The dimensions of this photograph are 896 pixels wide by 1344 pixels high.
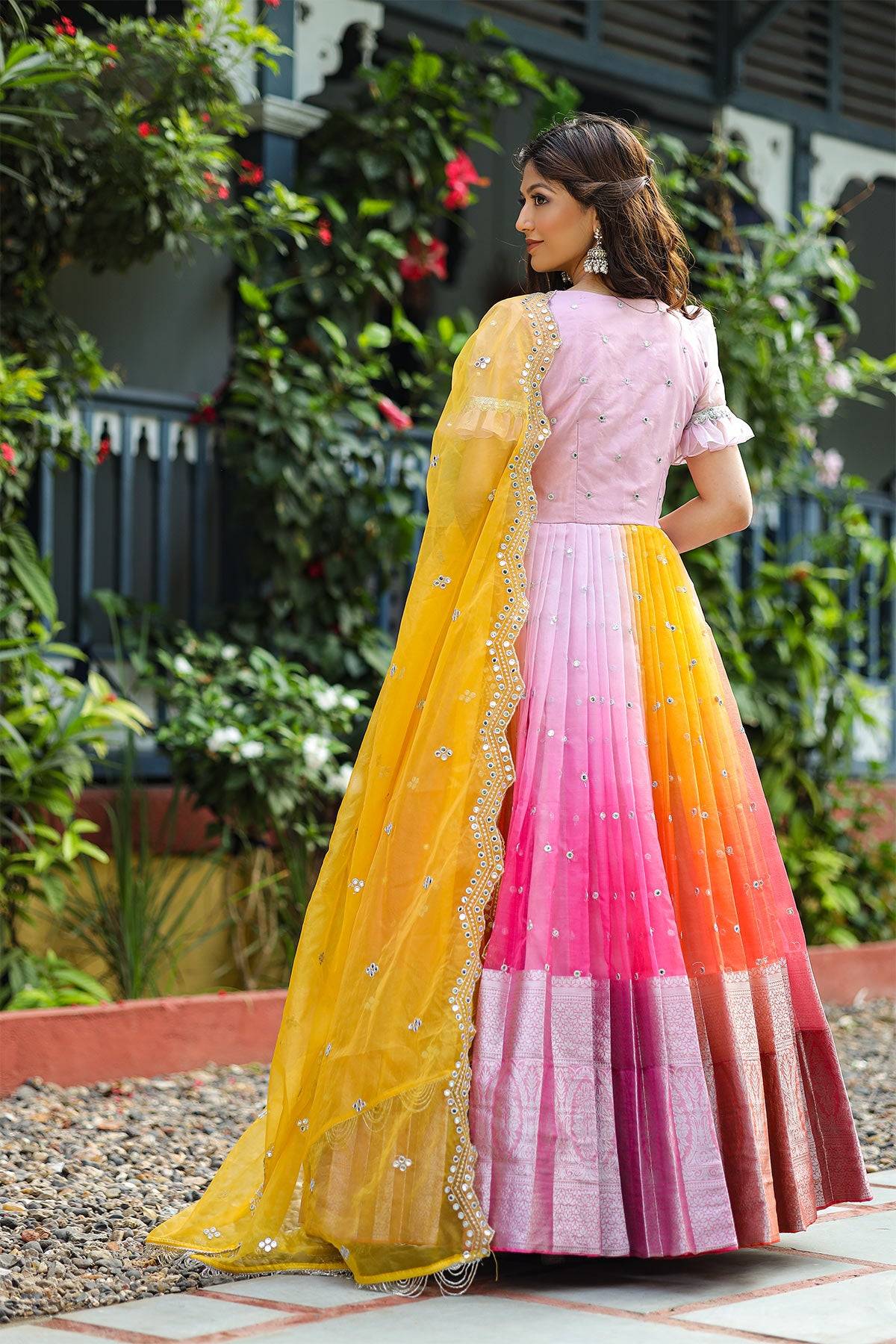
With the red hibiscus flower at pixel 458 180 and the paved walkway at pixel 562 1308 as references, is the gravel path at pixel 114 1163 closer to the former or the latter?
the paved walkway at pixel 562 1308

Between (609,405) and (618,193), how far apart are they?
0.34 m

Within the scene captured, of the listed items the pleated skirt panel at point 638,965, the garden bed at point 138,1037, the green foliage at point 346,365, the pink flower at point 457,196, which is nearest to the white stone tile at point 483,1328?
the pleated skirt panel at point 638,965

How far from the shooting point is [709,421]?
117 inches

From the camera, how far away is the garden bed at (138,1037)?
422cm

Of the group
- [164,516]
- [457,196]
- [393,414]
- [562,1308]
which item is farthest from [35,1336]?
[457,196]

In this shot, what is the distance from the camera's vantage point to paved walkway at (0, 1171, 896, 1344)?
2297mm

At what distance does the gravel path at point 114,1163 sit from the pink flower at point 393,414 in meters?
2.10

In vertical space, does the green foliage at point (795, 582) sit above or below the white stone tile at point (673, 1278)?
above

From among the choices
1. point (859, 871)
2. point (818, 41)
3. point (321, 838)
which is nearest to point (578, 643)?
point (321, 838)

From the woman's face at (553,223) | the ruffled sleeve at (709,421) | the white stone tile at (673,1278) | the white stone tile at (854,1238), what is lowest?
the white stone tile at (854,1238)

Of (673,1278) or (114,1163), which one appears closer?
(673,1278)

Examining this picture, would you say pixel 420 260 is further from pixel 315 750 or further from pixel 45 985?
pixel 45 985

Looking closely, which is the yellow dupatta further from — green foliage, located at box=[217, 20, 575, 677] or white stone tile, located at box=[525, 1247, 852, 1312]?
green foliage, located at box=[217, 20, 575, 677]

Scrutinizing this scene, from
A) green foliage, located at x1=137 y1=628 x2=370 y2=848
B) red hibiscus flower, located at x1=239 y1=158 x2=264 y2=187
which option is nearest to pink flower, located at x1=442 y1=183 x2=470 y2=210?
red hibiscus flower, located at x1=239 y1=158 x2=264 y2=187
